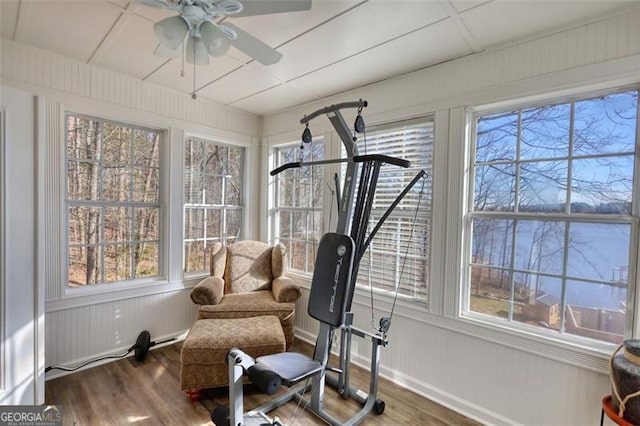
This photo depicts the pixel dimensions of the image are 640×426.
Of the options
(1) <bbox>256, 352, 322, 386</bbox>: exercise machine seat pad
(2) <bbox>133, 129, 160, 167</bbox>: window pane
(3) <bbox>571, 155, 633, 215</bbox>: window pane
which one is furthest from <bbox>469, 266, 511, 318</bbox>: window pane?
(2) <bbox>133, 129, 160, 167</bbox>: window pane

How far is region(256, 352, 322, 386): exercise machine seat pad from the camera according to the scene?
1.67 metres

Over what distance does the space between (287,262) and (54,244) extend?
2140 millimetres

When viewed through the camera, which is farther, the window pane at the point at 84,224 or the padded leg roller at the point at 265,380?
the window pane at the point at 84,224

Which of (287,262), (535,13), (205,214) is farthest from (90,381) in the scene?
(535,13)

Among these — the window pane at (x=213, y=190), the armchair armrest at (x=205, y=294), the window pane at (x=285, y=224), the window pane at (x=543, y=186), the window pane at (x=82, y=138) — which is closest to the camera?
the window pane at (x=543, y=186)

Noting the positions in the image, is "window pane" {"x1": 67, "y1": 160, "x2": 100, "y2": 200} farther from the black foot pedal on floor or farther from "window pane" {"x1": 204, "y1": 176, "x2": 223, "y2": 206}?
the black foot pedal on floor

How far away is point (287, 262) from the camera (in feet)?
11.9

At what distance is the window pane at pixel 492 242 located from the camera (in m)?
2.08

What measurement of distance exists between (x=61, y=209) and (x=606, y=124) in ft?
12.7

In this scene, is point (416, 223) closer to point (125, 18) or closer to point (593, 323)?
point (593, 323)

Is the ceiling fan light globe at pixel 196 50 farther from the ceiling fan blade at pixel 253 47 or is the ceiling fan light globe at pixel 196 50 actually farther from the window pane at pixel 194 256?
the window pane at pixel 194 256

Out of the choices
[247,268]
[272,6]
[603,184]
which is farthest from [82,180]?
[603,184]

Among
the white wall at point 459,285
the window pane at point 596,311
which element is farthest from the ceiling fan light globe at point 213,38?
the window pane at point 596,311

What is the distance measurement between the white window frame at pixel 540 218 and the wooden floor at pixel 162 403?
693 mm
